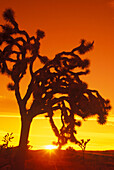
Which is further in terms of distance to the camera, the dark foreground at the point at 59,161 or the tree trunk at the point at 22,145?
the dark foreground at the point at 59,161

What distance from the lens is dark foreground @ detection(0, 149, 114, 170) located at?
554 inches

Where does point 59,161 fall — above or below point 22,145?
below

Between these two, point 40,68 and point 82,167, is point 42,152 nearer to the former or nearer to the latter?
point 82,167

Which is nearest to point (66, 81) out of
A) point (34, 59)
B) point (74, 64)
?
point (74, 64)

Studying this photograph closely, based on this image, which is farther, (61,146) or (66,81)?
(61,146)

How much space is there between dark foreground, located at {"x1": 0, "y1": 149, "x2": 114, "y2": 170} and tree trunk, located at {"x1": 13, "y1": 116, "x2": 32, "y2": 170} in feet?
1.47

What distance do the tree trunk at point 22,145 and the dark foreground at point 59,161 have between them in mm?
449

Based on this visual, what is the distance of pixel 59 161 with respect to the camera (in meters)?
15.2

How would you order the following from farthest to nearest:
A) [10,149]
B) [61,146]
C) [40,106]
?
[10,149]
[61,146]
[40,106]

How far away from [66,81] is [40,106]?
1.67 meters

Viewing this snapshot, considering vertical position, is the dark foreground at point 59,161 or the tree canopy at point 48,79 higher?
the tree canopy at point 48,79

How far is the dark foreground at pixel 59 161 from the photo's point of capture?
1408 centimetres

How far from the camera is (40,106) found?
13633 millimetres

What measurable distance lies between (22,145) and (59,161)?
244cm
